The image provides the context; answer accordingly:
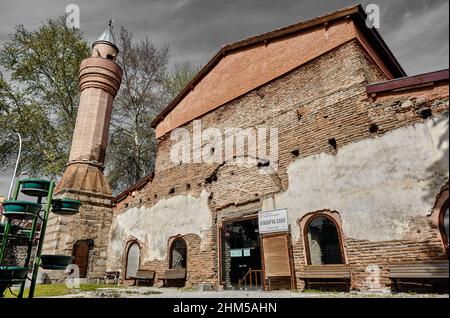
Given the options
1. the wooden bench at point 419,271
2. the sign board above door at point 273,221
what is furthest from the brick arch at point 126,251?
the wooden bench at point 419,271

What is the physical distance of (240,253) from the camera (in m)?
9.54

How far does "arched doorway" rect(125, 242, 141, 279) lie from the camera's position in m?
12.4

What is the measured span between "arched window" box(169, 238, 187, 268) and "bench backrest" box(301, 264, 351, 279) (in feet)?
17.0

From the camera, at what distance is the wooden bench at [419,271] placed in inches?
215

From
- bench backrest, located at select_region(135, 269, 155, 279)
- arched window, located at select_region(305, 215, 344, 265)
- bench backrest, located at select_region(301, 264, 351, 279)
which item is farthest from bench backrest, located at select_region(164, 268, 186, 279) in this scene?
arched window, located at select_region(305, 215, 344, 265)

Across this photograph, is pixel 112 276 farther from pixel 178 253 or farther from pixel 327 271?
pixel 327 271

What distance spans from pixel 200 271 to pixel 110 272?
5.34 metres

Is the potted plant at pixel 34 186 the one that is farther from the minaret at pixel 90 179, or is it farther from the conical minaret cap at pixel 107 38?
the conical minaret cap at pixel 107 38

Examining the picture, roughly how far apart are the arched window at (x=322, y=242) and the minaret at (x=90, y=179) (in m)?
9.88

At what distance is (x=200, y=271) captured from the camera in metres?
9.88

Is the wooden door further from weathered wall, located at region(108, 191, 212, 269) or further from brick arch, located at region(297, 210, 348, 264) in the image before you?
brick arch, located at region(297, 210, 348, 264)

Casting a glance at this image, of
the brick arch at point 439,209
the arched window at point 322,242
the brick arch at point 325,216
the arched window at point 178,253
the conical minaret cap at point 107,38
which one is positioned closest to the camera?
the brick arch at point 439,209

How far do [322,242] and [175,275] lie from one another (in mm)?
5550
